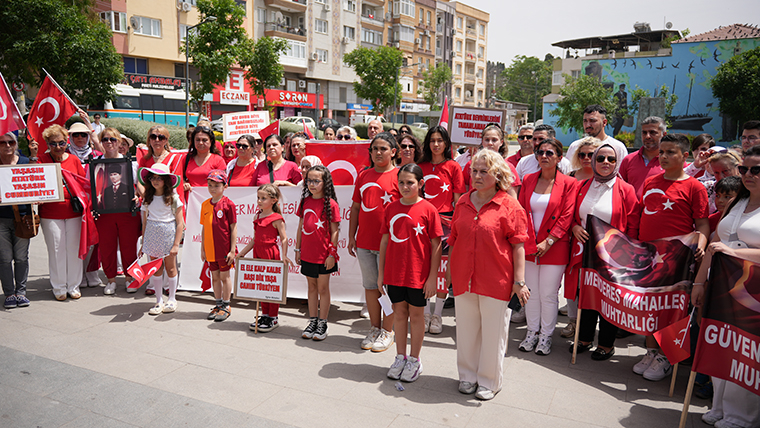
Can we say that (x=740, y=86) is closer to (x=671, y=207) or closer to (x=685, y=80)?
(x=685, y=80)

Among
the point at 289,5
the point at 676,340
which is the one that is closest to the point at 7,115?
the point at 676,340

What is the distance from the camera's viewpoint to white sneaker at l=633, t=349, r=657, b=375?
15.6 feet

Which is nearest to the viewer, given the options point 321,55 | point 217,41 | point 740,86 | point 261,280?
point 261,280

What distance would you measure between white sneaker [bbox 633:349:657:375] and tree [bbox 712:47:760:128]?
45.9 metres

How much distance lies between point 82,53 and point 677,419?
69.7 feet

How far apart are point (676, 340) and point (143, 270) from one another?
17.7ft

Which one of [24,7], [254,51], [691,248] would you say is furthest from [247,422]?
[254,51]

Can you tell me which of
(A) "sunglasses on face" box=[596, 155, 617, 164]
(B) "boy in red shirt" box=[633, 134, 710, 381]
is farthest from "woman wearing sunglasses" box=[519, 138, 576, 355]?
(B) "boy in red shirt" box=[633, 134, 710, 381]

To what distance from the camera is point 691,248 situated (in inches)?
176

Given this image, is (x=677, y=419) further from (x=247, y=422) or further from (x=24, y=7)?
(x=24, y=7)

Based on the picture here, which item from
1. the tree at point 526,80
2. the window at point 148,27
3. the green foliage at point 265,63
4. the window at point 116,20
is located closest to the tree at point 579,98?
the green foliage at point 265,63

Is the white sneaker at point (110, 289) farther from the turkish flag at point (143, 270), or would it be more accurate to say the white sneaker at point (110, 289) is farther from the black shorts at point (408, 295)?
the black shorts at point (408, 295)

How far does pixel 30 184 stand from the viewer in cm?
614

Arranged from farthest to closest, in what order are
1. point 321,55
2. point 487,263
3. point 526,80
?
point 526,80
point 321,55
point 487,263
